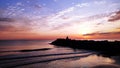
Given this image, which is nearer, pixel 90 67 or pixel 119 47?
pixel 90 67

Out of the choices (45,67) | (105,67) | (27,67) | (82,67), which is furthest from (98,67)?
(27,67)

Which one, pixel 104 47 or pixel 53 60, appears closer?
pixel 53 60

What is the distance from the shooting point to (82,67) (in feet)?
57.0

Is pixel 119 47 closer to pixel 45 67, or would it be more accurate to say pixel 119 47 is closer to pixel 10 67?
pixel 45 67

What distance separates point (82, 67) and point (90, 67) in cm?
105

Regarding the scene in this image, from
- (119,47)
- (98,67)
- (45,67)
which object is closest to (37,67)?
(45,67)

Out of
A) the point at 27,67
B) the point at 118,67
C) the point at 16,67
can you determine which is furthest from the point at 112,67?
the point at 16,67

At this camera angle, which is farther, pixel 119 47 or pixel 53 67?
pixel 119 47

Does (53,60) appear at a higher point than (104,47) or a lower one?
lower

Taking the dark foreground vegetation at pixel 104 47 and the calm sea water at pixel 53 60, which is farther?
the dark foreground vegetation at pixel 104 47

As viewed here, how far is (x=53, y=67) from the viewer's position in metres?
17.4

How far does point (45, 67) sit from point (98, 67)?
21.5 ft

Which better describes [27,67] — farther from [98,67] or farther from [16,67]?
A: [98,67]

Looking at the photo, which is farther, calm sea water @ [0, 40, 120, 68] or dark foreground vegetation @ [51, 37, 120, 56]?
dark foreground vegetation @ [51, 37, 120, 56]
